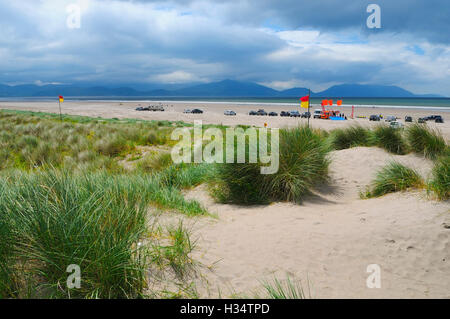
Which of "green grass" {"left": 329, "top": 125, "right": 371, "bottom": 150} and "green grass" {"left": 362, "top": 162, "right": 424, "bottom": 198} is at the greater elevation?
"green grass" {"left": 329, "top": 125, "right": 371, "bottom": 150}

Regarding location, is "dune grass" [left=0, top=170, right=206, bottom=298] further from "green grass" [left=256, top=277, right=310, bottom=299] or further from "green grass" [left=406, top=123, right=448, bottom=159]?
"green grass" [left=406, top=123, right=448, bottom=159]

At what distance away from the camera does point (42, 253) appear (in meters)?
2.97

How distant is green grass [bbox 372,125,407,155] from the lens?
428 inches

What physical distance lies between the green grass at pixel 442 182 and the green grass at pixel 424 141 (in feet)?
13.8

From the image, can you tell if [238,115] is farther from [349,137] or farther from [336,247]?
[336,247]

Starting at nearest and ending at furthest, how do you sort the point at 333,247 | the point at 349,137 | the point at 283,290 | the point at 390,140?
the point at 283,290
the point at 333,247
the point at 390,140
the point at 349,137

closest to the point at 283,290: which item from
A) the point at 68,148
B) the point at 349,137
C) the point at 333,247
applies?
the point at 333,247

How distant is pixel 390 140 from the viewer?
1116 cm

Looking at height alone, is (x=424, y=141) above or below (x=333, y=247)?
above

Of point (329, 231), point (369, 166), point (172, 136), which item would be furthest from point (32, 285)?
point (172, 136)

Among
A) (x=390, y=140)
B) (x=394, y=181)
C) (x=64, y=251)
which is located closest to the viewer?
(x=64, y=251)

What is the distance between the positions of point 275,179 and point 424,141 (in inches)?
244

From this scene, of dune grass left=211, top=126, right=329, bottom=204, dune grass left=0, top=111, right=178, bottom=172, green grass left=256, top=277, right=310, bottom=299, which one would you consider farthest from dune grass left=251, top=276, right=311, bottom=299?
dune grass left=0, top=111, right=178, bottom=172

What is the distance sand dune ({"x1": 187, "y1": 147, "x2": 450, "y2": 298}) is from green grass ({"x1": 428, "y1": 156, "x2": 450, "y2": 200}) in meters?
0.25
